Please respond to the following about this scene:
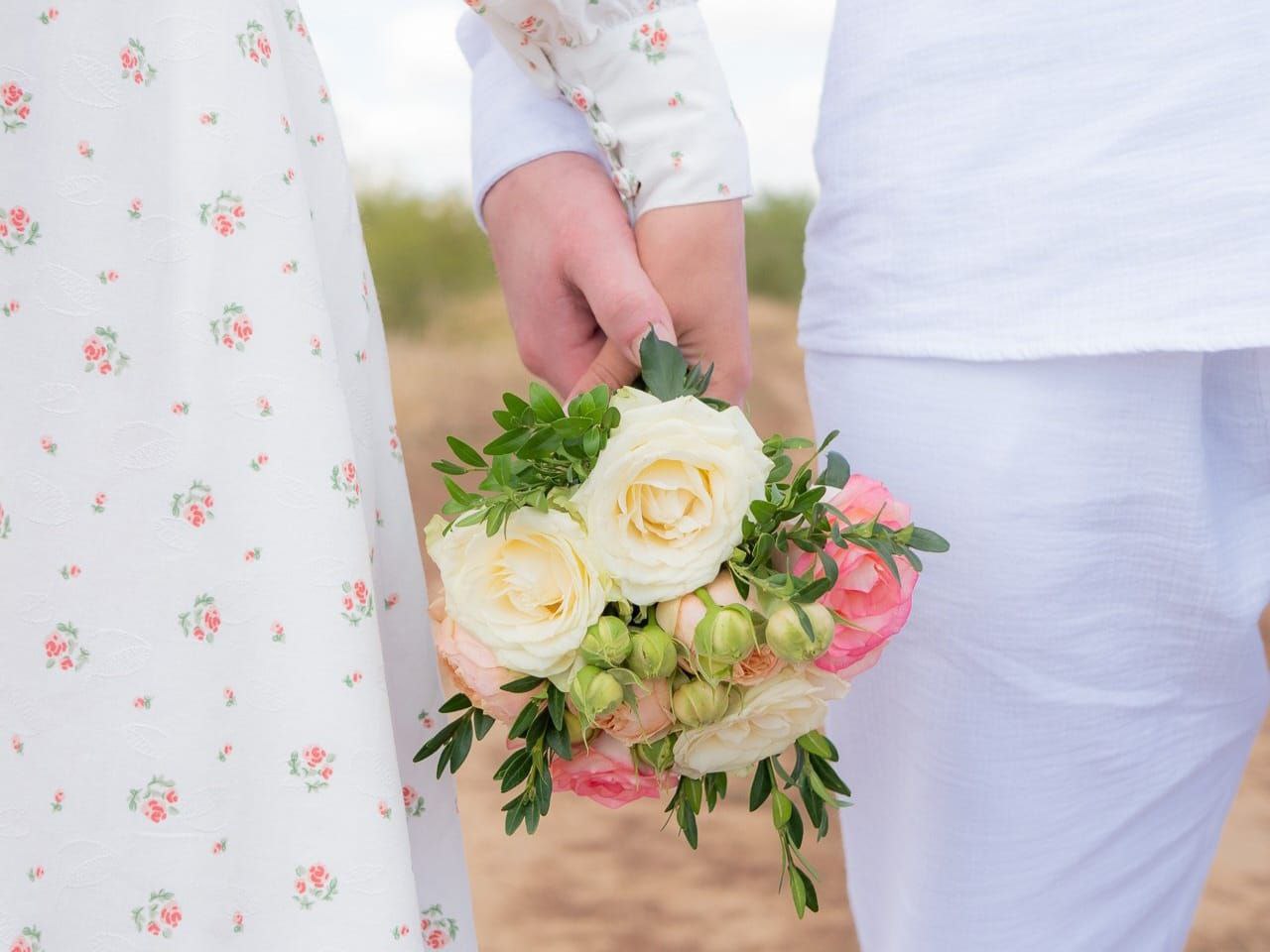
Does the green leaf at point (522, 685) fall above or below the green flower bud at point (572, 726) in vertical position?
above

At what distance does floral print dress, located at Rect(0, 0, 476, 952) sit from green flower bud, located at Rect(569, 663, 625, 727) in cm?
13

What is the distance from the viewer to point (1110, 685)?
92 centimetres

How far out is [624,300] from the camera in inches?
33.7

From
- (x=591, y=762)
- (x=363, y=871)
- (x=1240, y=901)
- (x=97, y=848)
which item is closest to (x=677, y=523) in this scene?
(x=591, y=762)

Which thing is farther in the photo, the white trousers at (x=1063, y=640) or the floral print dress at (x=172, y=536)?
the white trousers at (x=1063, y=640)

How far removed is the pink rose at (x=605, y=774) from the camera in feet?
2.46

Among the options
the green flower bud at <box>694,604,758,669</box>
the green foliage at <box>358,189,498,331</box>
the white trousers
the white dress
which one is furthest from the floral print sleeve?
the green foliage at <box>358,189,498,331</box>

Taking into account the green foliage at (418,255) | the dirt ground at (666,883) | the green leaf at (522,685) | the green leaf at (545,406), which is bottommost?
the dirt ground at (666,883)

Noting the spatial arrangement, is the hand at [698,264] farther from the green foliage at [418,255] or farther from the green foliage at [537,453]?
the green foliage at [418,255]

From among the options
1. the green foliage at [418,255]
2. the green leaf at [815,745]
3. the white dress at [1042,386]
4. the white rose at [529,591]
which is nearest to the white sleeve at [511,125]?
the white dress at [1042,386]

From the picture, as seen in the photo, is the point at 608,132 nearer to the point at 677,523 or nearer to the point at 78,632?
the point at 677,523

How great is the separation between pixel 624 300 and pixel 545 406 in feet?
0.52

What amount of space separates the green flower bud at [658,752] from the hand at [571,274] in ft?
0.86

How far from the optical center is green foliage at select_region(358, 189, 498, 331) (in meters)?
5.06
